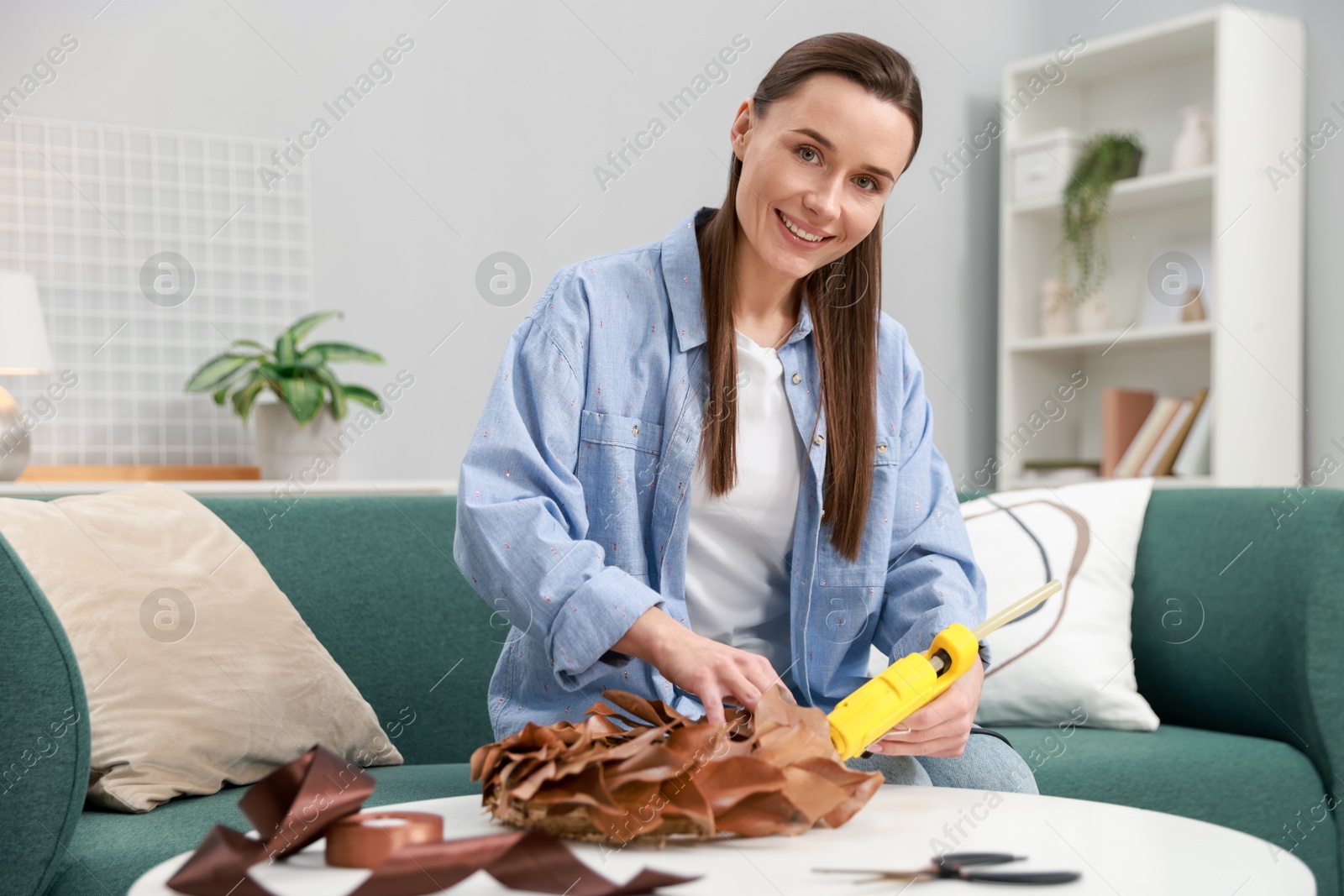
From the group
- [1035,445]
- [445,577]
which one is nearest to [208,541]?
[445,577]

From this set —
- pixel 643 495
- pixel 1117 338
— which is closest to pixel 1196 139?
pixel 1117 338

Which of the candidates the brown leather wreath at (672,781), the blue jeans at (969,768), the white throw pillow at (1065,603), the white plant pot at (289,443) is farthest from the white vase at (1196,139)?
the brown leather wreath at (672,781)

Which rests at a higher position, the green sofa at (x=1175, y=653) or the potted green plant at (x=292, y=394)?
the potted green plant at (x=292, y=394)

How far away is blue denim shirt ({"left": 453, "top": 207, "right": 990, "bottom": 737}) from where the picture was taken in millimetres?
1080

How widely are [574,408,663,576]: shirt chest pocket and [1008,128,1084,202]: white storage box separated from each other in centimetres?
271

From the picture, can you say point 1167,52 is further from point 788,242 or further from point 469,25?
point 788,242

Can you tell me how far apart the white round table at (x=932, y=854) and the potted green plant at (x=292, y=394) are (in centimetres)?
175

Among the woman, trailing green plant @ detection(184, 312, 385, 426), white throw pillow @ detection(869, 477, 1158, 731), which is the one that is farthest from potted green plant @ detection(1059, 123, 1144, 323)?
the woman

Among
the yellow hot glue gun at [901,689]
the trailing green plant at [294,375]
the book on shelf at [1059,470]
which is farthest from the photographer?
the book on shelf at [1059,470]

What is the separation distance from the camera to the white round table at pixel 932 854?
2.20 feet

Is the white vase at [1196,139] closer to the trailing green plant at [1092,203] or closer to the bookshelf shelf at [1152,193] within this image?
the bookshelf shelf at [1152,193]

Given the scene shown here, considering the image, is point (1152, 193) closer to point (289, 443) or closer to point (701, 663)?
point (289, 443)

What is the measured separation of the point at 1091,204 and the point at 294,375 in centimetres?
229

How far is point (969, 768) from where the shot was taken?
3.71 feet
